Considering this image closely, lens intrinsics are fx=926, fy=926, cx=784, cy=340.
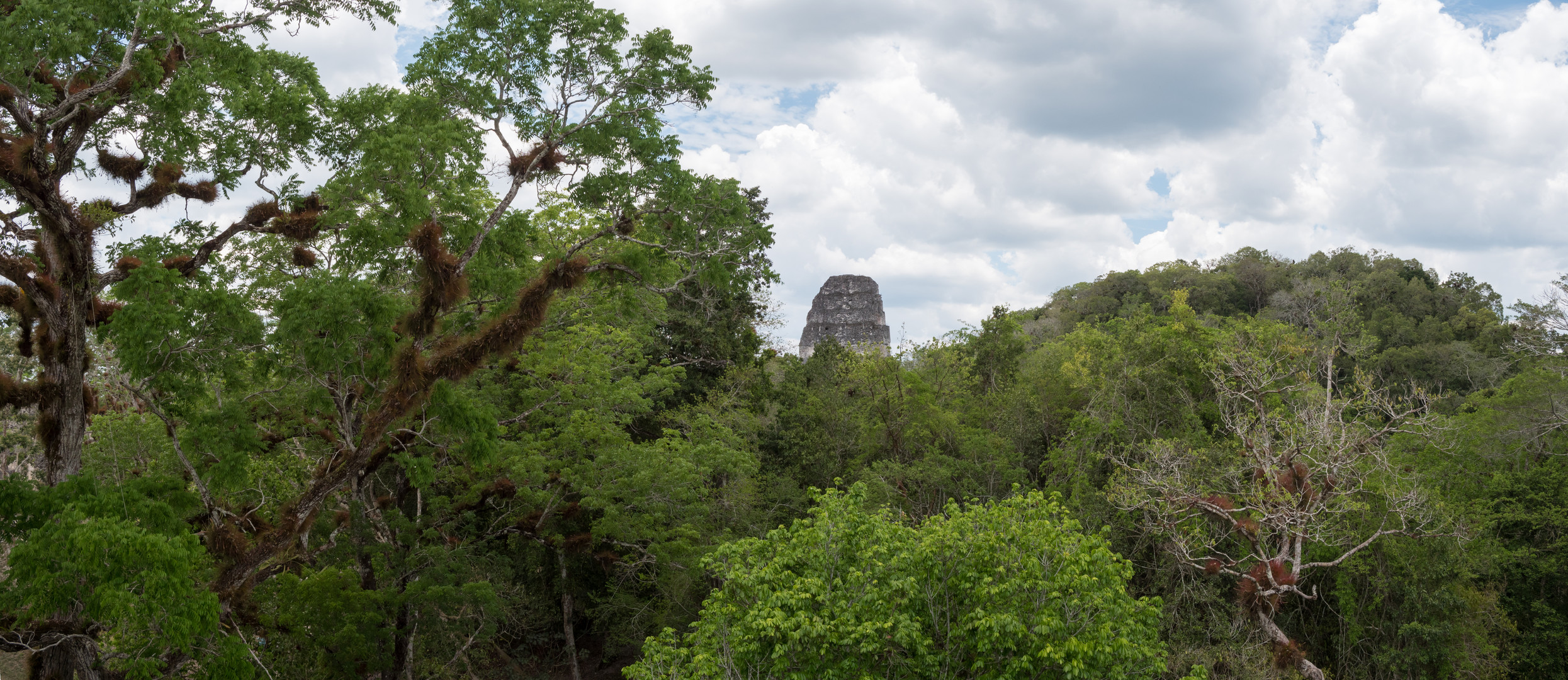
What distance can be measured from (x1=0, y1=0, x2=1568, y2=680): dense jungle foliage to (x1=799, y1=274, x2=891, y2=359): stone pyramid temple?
34.2m

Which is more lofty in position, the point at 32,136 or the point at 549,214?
the point at 549,214

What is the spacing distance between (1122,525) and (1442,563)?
19.2 feet

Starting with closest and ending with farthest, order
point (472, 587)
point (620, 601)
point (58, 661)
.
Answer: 1. point (58, 661)
2. point (472, 587)
3. point (620, 601)

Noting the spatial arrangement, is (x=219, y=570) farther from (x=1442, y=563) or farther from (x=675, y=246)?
(x=1442, y=563)

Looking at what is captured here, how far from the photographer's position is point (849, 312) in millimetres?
59969

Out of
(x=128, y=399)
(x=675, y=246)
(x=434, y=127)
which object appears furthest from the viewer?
(x=128, y=399)

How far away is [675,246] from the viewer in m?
12.6

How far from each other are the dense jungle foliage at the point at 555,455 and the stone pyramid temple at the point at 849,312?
34.2 m

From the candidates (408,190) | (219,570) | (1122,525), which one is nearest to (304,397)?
(219,570)

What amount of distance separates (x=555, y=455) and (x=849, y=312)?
43481 millimetres

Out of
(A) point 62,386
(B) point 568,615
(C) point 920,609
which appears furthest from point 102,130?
(B) point 568,615

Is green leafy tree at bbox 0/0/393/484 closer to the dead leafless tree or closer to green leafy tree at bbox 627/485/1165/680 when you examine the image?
green leafy tree at bbox 627/485/1165/680

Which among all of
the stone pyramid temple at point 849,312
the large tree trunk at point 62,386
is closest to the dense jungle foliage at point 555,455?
the large tree trunk at point 62,386

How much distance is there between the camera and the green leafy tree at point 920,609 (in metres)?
10.5
